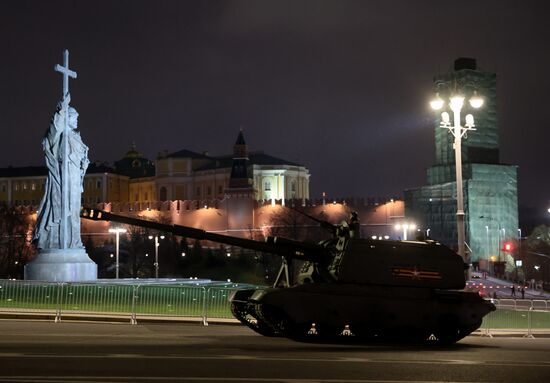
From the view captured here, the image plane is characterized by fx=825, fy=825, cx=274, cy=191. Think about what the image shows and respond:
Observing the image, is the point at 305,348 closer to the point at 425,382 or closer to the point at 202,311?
the point at 425,382

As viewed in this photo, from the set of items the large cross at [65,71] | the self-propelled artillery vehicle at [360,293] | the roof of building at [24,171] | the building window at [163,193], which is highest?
the roof of building at [24,171]

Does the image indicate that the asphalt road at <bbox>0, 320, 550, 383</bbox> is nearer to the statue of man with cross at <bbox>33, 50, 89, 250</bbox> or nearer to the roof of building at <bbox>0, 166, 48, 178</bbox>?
the statue of man with cross at <bbox>33, 50, 89, 250</bbox>

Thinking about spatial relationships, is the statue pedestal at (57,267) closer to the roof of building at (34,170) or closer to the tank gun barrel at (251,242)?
the tank gun barrel at (251,242)

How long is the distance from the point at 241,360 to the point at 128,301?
477 inches

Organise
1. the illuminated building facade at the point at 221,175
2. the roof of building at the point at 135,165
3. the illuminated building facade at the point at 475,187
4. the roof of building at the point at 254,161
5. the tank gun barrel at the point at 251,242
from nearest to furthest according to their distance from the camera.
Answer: the tank gun barrel at the point at 251,242 < the illuminated building facade at the point at 475,187 < the illuminated building facade at the point at 221,175 < the roof of building at the point at 254,161 < the roof of building at the point at 135,165

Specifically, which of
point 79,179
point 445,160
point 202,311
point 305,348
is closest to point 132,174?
point 445,160

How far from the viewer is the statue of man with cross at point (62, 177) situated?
3453 centimetres

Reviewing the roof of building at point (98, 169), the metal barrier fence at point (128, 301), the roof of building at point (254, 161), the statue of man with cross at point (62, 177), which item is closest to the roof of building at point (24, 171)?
the roof of building at point (98, 169)

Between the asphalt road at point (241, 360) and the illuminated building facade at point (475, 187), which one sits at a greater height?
the illuminated building facade at point (475, 187)

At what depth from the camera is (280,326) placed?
15.7 meters

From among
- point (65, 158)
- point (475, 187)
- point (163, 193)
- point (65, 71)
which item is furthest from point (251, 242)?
point (163, 193)

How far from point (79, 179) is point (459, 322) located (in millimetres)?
23301

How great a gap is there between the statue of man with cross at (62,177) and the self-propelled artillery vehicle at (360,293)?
755 inches

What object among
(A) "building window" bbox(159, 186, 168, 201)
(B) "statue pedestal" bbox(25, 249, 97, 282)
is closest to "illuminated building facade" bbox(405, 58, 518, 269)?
(A) "building window" bbox(159, 186, 168, 201)
